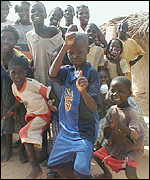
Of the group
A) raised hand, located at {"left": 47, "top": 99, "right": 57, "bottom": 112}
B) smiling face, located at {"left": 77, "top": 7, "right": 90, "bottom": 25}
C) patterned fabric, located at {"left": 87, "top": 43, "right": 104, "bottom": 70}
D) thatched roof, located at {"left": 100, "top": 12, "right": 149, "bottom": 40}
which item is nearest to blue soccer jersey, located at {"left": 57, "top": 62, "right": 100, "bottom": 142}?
raised hand, located at {"left": 47, "top": 99, "right": 57, "bottom": 112}

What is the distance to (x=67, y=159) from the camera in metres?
2.55

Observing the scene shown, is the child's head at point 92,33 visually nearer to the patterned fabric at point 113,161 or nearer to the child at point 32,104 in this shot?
the child at point 32,104

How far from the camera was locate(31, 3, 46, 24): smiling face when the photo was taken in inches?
128

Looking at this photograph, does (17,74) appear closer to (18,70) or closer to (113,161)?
(18,70)

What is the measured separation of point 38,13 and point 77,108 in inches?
46.4

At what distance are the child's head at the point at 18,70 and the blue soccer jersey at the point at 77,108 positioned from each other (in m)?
0.44

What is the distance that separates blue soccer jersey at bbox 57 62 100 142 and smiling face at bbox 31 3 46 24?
82cm

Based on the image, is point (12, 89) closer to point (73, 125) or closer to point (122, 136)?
point (73, 125)

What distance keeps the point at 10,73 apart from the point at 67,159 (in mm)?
933

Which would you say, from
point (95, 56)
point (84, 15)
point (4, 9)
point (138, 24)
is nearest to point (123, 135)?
point (95, 56)

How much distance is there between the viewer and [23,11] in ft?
12.9

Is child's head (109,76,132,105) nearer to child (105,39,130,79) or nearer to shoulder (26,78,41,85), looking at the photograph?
shoulder (26,78,41,85)

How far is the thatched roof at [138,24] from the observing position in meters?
6.38

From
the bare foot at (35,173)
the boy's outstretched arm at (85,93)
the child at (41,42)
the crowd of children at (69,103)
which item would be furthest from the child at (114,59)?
the bare foot at (35,173)
